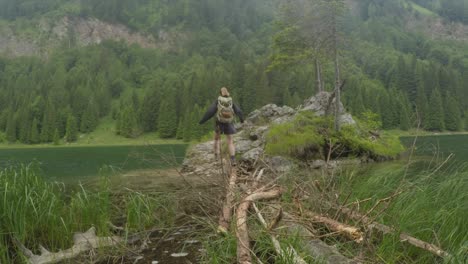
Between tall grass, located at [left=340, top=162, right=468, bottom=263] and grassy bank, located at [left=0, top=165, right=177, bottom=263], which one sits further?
grassy bank, located at [left=0, top=165, right=177, bottom=263]

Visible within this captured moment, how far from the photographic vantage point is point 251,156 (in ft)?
78.0

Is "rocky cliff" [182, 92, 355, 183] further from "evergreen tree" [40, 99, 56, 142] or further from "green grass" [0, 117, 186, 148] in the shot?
"evergreen tree" [40, 99, 56, 142]

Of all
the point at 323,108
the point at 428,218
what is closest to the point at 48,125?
the point at 323,108

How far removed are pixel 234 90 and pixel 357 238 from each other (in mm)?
103335

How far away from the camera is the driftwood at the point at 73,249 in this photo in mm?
6175

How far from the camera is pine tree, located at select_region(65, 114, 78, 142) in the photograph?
11369 centimetres

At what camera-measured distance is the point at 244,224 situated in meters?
5.33

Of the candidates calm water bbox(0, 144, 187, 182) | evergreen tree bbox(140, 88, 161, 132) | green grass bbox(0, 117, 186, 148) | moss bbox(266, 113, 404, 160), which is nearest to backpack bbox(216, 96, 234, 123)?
calm water bbox(0, 144, 187, 182)

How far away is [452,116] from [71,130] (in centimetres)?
10742

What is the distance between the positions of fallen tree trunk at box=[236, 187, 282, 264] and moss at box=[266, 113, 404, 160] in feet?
61.3

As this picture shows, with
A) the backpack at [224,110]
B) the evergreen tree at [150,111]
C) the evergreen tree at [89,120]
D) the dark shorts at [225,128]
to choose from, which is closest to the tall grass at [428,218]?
the dark shorts at [225,128]

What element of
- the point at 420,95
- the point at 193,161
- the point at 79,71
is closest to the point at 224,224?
the point at 193,161

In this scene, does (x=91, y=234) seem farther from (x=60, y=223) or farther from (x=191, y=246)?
(x=191, y=246)

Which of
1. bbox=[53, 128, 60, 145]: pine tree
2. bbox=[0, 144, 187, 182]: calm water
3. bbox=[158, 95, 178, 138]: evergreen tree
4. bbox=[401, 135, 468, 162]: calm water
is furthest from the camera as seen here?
bbox=[53, 128, 60, 145]: pine tree
